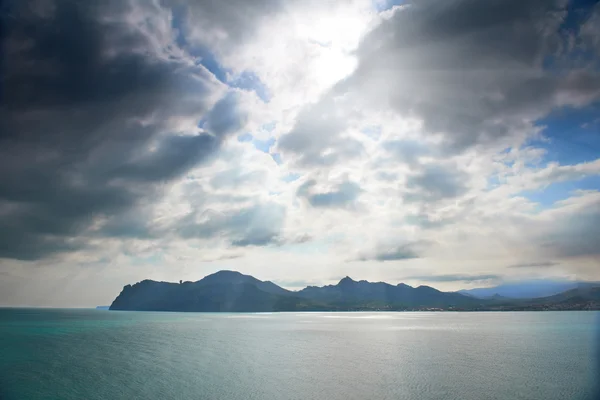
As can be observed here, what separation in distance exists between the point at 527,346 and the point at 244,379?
9480cm

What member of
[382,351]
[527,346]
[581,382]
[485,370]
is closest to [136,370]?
[382,351]

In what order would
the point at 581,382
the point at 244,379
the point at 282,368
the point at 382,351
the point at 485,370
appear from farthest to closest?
the point at 382,351
the point at 282,368
the point at 485,370
the point at 244,379
the point at 581,382

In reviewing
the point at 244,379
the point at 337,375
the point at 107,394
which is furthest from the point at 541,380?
the point at 107,394

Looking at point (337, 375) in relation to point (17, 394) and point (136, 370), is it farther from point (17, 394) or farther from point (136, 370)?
point (17, 394)

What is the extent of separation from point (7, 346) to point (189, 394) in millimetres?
100632

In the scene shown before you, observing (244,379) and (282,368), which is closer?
(244,379)

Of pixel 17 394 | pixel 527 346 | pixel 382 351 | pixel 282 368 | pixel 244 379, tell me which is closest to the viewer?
pixel 17 394

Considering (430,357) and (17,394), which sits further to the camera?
(430,357)

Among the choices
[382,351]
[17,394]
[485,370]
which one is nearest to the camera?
[17,394]

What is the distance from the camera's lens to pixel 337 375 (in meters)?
70.4

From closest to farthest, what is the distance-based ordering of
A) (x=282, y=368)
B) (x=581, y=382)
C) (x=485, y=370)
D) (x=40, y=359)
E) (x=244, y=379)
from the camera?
(x=581, y=382) < (x=244, y=379) < (x=485, y=370) < (x=282, y=368) < (x=40, y=359)

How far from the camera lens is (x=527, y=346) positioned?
369 ft

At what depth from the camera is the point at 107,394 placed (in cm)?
5697

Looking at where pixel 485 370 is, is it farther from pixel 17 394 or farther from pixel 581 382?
pixel 17 394
